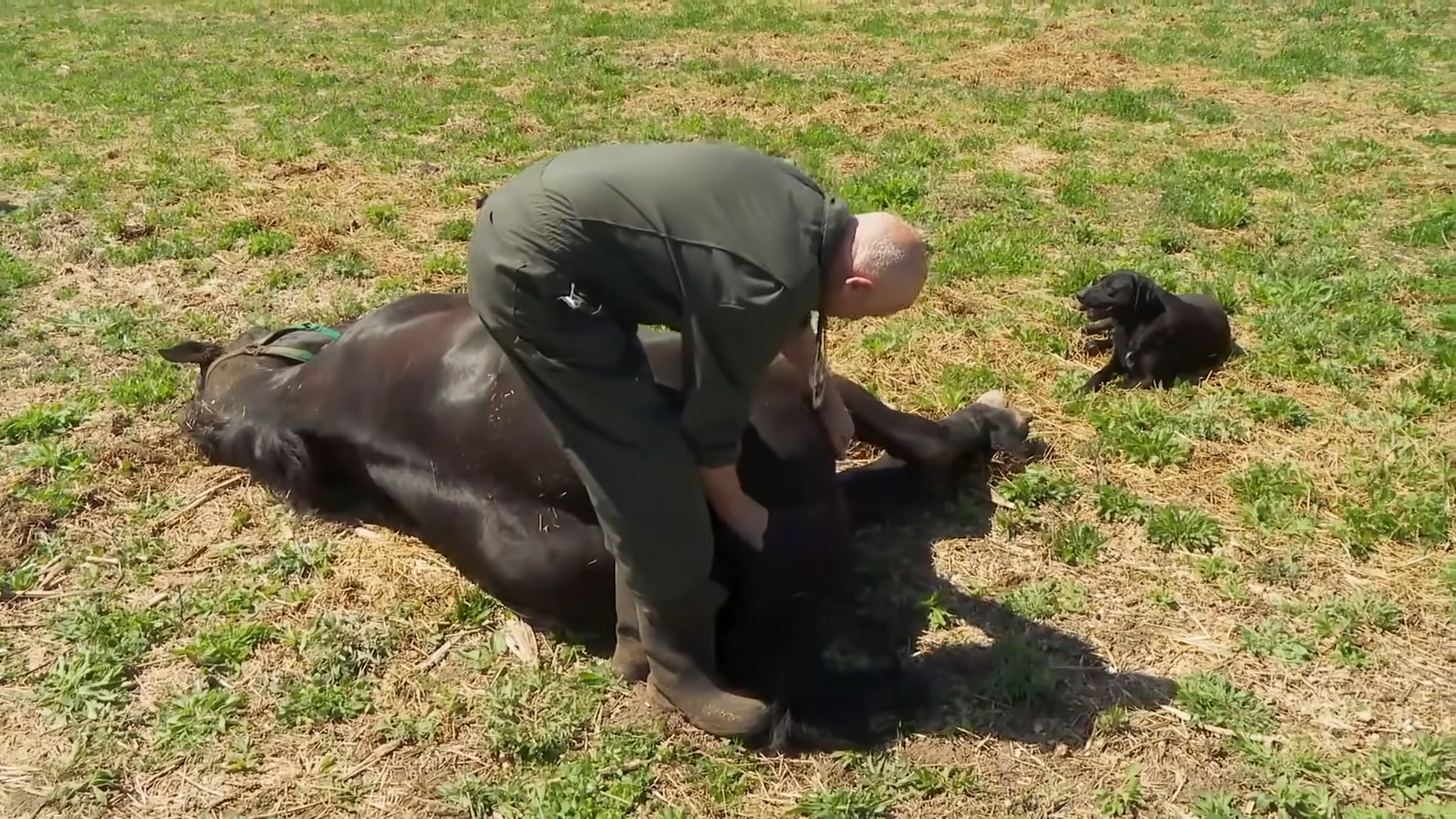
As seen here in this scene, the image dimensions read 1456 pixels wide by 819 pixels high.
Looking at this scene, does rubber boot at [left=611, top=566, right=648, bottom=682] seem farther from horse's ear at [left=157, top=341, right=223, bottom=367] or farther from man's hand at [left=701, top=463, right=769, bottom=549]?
horse's ear at [left=157, top=341, right=223, bottom=367]

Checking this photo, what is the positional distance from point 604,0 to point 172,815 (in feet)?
49.9

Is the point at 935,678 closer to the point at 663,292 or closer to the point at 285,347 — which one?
the point at 663,292

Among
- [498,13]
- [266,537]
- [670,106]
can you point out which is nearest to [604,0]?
[498,13]

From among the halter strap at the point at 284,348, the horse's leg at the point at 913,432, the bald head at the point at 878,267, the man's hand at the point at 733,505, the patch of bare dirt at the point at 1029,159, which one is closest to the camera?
the bald head at the point at 878,267

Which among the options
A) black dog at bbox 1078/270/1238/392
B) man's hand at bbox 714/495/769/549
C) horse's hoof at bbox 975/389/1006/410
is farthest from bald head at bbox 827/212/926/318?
black dog at bbox 1078/270/1238/392

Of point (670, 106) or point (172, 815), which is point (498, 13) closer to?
point (670, 106)

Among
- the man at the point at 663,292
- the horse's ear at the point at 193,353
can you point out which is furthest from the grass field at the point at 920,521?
the man at the point at 663,292

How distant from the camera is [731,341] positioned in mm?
2654

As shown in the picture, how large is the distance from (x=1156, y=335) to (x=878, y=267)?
9.01 feet

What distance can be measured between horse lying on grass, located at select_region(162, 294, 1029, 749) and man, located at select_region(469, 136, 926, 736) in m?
0.24

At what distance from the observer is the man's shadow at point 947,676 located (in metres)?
3.34

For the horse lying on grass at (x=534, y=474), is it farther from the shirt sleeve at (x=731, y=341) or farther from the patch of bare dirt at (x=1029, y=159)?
the patch of bare dirt at (x=1029, y=159)

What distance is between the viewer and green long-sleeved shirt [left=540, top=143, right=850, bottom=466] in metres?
2.62

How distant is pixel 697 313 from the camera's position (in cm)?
266
